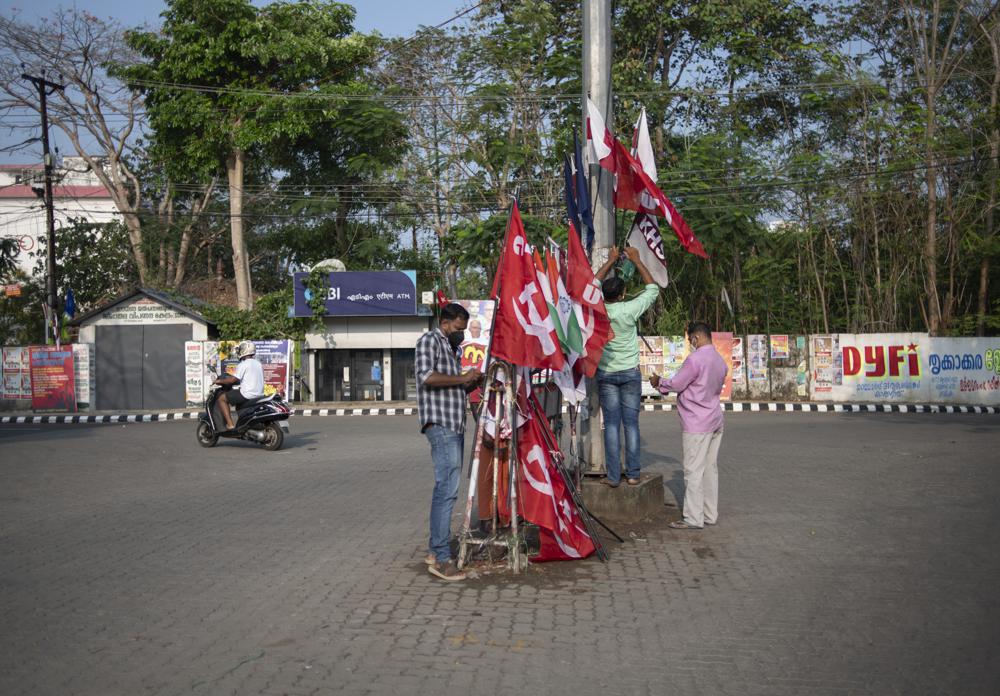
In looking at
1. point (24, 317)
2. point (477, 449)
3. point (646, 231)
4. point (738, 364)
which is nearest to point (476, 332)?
point (738, 364)

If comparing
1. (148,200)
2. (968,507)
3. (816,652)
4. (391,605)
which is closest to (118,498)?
(391,605)

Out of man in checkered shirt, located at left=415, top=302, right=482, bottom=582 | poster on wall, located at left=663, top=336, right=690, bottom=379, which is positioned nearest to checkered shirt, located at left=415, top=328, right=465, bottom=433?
man in checkered shirt, located at left=415, top=302, right=482, bottom=582

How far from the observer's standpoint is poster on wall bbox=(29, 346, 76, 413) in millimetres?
26078

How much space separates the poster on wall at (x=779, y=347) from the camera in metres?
26.0

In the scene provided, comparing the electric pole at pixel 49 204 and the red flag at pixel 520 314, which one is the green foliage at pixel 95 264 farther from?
the red flag at pixel 520 314

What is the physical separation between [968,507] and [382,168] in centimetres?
2662

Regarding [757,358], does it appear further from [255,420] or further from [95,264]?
[95,264]

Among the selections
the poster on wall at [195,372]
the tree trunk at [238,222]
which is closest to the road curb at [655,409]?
the poster on wall at [195,372]

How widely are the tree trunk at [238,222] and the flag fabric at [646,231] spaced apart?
24.9m

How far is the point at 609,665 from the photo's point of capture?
14.9 feet

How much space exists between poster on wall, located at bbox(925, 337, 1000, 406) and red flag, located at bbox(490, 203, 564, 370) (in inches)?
857

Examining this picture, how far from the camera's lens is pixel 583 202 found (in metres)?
8.05

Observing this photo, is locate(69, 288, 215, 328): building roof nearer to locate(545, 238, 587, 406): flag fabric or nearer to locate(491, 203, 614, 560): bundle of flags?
locate(545, 238, 587, 406): flag fabric

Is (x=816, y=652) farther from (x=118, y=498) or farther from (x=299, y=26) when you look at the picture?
(x=299, y=26)
